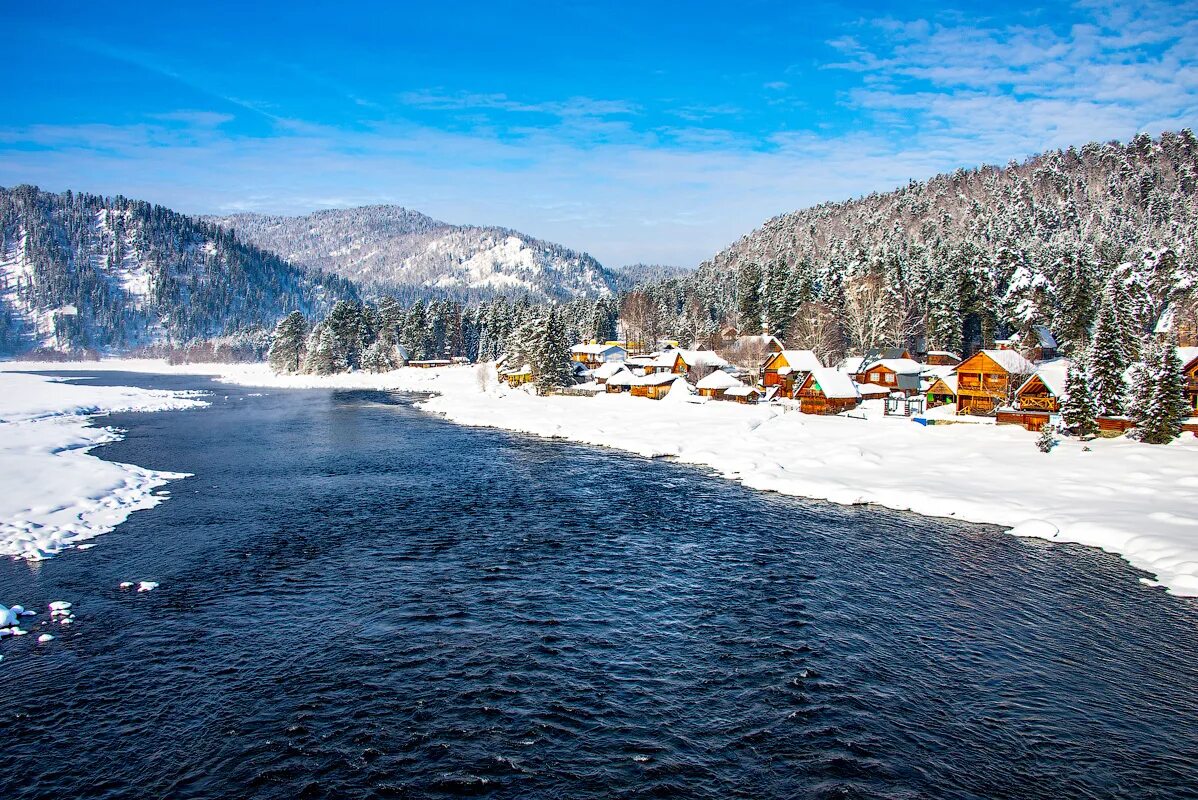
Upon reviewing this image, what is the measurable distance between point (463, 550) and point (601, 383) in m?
75.7

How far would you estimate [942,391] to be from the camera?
7312 cm

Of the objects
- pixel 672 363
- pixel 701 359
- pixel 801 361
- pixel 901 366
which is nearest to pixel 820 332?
pixel 801 361

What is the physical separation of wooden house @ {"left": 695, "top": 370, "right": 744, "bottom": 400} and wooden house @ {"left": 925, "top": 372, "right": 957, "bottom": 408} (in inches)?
852

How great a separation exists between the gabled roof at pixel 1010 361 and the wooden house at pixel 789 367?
1966 cm

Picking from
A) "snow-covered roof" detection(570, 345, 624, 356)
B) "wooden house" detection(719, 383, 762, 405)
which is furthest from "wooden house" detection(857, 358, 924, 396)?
"snow-covered roof" detection(570, 345, 624, 356)

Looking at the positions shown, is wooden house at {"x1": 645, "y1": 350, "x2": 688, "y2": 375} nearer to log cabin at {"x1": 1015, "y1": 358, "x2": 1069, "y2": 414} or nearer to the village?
the village

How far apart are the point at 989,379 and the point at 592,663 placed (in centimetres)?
6219

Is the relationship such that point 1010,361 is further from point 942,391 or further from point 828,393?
point 828,393

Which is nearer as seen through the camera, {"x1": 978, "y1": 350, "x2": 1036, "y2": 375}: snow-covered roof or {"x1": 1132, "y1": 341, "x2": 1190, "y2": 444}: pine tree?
{"x1": 1132, "y1": 341, "x2": 1190, "y2": 444}: pine tree

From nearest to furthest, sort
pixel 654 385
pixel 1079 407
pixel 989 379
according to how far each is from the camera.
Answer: pixel 1079 407
pixel 989 379
pixel 654 385

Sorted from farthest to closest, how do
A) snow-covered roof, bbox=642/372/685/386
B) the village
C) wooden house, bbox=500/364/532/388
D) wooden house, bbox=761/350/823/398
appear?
wooden house, bbox=500/364/532/388 → snow-covered roof, bbox=642/372/685/386 → wooden house, bbox=761/350/823/398 → the village

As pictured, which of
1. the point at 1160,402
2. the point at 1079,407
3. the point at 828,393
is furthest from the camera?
the point at 828,393

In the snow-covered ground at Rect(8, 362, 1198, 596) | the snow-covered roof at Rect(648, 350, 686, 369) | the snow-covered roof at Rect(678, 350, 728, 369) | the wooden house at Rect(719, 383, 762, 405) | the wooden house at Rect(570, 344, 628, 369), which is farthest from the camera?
the wooden house at Rect(570, 344, 628, 369)

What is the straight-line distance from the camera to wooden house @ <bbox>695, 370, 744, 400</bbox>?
273ft
